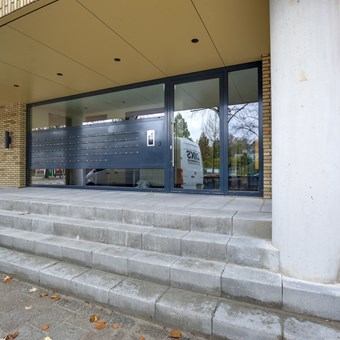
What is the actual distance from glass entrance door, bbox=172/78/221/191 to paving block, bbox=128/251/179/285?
2.55 metres

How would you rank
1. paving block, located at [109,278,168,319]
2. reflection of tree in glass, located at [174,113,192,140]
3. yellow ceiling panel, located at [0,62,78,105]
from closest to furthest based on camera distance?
paving block, located at [109,278,168,319] < yellow ceiling panel, located at [0,62,78,105] < reflection of tree in glass, located at [174,113,192,140]

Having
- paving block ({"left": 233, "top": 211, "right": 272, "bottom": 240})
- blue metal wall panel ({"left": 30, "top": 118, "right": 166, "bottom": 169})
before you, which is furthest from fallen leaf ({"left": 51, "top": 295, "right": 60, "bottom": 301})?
blue metal wall panel ({"left": 30, "top": 118, "right": 166, "bottom": 169})

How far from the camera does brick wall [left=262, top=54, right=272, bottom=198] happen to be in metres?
4.30

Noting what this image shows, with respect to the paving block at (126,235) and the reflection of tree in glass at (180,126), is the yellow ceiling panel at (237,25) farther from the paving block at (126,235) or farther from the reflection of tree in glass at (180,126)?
the paving block at (126,235)

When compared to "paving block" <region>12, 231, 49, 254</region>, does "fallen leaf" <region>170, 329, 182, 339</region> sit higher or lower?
lower

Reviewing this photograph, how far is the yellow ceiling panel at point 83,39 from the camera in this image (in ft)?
10.7

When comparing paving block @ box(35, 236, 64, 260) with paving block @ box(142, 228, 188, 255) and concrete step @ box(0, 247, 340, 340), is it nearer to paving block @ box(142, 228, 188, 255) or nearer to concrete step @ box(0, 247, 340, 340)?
concrete step @ box(0, 247, 340, 340)

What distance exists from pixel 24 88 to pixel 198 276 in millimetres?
6049

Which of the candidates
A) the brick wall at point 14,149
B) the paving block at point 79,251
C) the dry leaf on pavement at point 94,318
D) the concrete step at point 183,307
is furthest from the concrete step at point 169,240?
the brick wall at point 14,149

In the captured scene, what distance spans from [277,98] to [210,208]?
67.2 inches

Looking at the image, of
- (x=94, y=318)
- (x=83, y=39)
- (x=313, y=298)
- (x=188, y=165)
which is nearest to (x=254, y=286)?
(x=313, y=298)

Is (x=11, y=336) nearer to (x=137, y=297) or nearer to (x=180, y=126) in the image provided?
(x=137, y=297)

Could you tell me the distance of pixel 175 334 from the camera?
2.00 m

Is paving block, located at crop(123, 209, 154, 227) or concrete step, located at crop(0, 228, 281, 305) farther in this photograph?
paving block, located at crop(123, 209, 154, 227)
